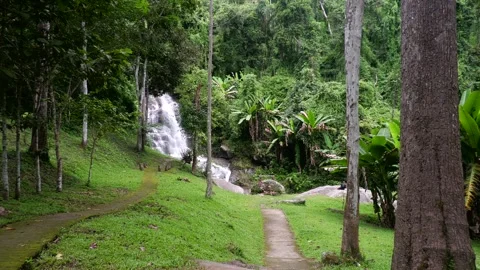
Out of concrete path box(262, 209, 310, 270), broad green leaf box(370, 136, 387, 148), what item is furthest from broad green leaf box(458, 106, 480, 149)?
concrete path box(262, 209, 310, 270)

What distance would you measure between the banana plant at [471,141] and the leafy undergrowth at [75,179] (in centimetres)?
1016

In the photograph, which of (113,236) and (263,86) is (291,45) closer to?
(263,86)

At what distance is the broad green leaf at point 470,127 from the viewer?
10.6 metres

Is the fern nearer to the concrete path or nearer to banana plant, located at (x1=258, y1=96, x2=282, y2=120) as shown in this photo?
the concrete path

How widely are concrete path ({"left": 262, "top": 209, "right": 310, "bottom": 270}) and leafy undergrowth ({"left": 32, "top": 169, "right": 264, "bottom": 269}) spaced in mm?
297

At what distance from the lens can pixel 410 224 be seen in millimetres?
4008

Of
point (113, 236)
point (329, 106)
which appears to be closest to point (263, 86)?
point (329, 106)

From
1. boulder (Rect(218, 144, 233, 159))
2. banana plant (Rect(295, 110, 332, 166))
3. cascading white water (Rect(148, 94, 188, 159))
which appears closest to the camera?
banana plant (Rect(295, 110, 332, 166))

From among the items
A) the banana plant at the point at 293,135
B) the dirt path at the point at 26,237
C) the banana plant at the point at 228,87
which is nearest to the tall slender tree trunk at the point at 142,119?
the banana plant at the point at 293,135

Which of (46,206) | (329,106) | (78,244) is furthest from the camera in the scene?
(329,106)

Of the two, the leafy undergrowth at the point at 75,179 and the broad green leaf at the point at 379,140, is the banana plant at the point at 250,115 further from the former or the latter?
the broad green leaf at the point at 379,140

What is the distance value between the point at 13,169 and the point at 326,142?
1986cm

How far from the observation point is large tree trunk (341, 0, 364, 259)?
839cm

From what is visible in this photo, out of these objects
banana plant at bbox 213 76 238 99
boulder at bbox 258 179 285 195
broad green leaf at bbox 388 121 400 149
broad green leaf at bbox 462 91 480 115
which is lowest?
boulder at bbox 258 179 285 195
